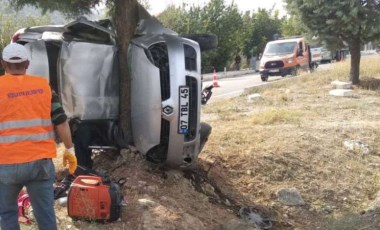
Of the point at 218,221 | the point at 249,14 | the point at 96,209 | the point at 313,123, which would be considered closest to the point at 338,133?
the point at 313,123

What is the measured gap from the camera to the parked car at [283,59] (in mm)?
25500

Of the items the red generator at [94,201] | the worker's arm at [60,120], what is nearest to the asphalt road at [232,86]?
the red generator at [94,201]

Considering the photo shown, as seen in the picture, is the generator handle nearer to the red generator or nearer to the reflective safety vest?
the red generator

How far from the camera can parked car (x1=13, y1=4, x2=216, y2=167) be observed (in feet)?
17.3

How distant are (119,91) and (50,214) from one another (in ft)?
6.86

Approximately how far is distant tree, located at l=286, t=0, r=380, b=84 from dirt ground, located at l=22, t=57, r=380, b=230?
5567 millimetres

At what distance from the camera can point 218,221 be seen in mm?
5156

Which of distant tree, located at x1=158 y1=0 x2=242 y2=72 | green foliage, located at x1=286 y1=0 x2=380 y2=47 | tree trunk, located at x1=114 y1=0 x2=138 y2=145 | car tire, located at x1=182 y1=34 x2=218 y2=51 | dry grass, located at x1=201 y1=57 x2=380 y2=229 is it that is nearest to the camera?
tree trunk, located at x1=114 y1=0 x2=138 y2=145

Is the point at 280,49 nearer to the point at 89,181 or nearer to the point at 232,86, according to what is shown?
the point at 232,86

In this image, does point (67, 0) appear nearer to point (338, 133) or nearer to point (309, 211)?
point (309, 211)

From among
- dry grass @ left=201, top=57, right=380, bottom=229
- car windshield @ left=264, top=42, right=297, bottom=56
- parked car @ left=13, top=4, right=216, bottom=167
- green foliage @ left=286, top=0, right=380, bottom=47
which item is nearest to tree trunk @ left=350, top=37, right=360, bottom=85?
green foliage @ left=286, top=0, right=380, bottom=47

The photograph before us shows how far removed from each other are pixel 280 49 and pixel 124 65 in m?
21.6

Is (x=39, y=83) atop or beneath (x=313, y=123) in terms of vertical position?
atop

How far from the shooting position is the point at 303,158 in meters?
7.43
